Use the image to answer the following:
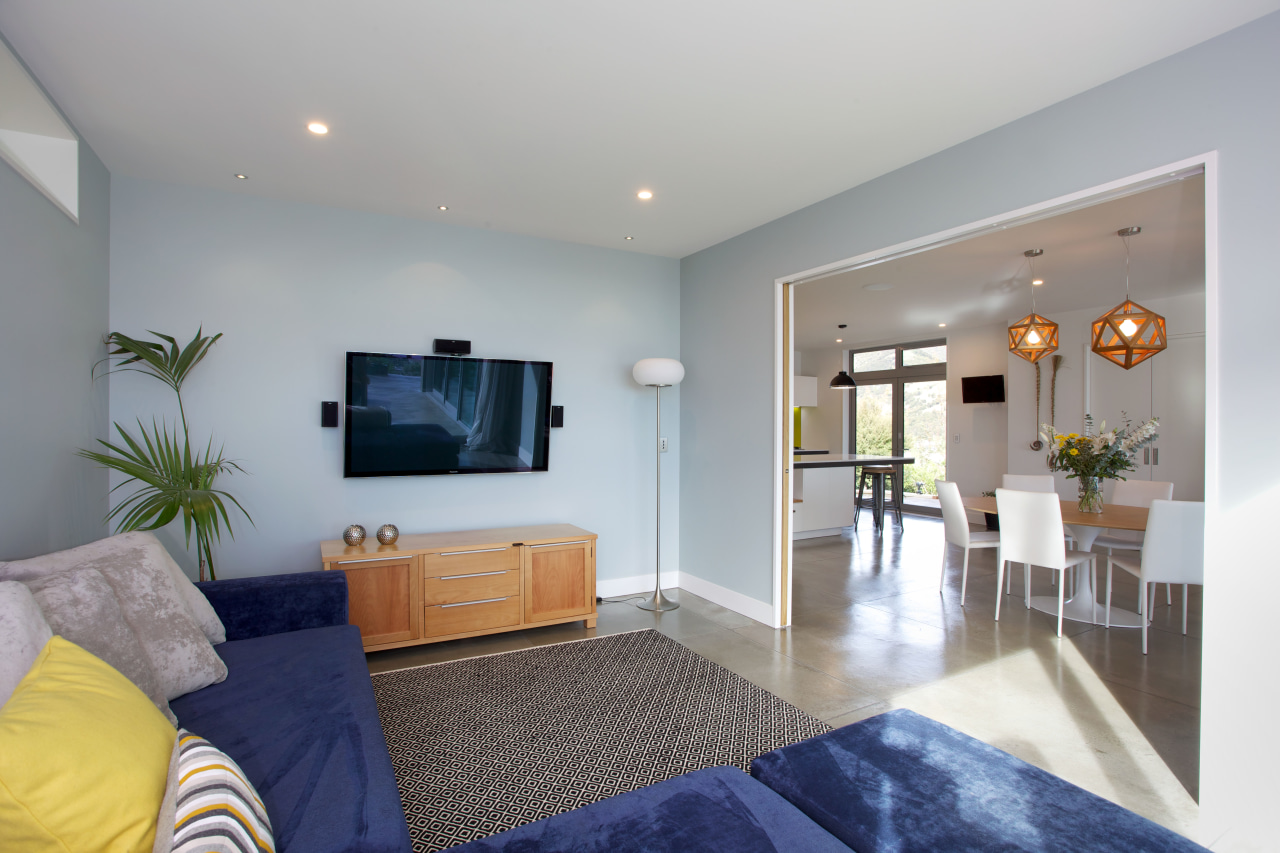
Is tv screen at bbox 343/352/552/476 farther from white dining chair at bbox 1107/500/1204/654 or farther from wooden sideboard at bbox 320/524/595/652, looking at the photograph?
white dining chair at bbox 1107/500/1204/654

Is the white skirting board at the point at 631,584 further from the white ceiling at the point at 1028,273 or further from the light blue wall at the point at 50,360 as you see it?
the light blue wall at the point at 50,360

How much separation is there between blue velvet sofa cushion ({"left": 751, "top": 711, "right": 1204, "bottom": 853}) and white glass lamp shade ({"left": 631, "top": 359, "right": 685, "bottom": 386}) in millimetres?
2879

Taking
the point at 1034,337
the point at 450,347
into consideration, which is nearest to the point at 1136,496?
the point at 1034,337

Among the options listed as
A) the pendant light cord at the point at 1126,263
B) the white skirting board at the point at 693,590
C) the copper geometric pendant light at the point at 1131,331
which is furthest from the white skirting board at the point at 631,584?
the pendant light cord at the point at 1126,263

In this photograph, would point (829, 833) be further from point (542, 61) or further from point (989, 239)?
point (989, 239)

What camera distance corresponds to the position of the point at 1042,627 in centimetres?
404

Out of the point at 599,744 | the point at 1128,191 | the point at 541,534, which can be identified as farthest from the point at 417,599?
the point at 1128,191

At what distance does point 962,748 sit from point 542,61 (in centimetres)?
263

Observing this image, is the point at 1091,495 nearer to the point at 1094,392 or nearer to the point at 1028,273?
the point at 1028,273

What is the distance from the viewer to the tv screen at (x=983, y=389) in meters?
8.08

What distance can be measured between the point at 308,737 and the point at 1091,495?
481 cm

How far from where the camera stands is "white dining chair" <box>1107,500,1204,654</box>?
3.48 m

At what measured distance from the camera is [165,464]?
3012 millimetres

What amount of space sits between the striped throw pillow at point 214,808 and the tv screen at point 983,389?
8.79 m
